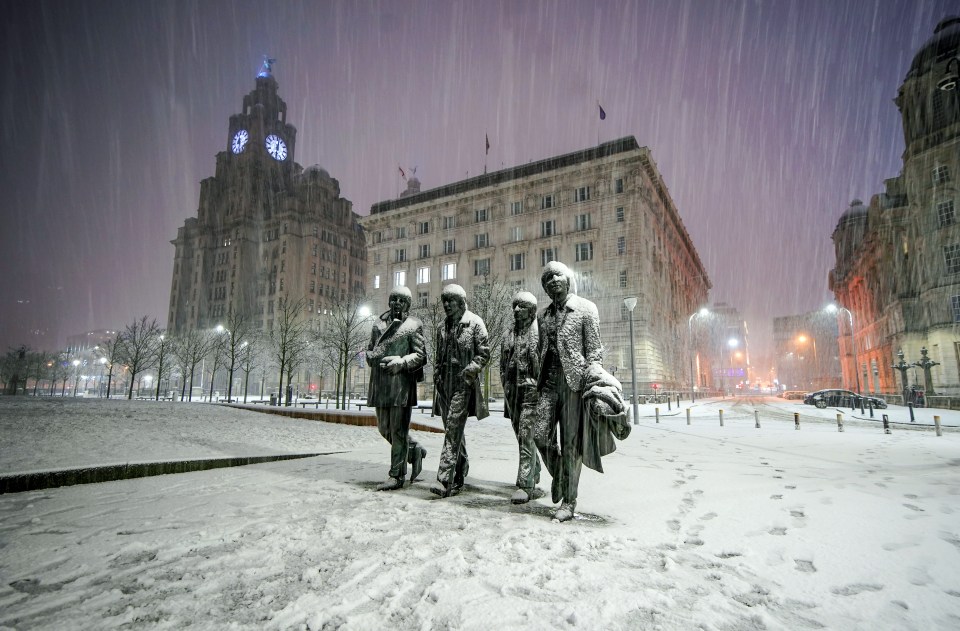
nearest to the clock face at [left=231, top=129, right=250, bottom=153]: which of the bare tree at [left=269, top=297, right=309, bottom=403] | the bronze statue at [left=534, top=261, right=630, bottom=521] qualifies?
the bare tree at [left=269, top=297, right=309, bottom=403]

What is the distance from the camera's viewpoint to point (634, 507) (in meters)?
4.60

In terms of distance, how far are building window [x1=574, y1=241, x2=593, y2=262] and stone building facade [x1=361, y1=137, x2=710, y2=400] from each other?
0.37 ft

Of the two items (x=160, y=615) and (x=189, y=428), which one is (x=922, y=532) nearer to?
(x=160, y=615)

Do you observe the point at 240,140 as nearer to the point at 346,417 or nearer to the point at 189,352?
the point at 189,352

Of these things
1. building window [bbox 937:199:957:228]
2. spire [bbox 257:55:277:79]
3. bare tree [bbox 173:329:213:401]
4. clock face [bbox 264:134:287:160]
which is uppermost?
spire [bbox 257:55:277:79]

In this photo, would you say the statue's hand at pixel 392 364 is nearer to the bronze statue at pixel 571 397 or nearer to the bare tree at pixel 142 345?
the bronze statue at pixel 571 397

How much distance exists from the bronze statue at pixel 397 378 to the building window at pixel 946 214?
48.4 m

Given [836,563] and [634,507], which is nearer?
[836,563]

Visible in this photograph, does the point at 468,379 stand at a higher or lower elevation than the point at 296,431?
higher

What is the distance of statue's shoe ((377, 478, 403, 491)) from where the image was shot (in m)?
5.31

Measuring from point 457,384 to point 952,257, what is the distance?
47.8 m

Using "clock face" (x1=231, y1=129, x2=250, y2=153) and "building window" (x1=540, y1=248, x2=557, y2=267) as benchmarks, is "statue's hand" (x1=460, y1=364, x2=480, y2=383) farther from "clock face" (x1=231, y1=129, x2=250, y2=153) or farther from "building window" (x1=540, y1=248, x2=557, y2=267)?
"clock face" (x1=231, y1=129, x2=250, y2=153)

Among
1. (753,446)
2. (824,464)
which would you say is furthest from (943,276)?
(824,464)

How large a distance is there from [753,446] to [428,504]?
955 cm
